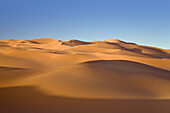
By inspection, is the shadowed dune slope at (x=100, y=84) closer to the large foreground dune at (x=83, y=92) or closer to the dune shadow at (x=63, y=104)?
the large foreground dune at (x=83, y=92)

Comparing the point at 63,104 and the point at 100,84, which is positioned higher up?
the point at 100,84

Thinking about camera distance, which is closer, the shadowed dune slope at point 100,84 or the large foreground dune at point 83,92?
the large foreground dune at point 83,92

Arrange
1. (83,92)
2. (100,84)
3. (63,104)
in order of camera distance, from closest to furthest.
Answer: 1. (63,104)
2. (83,92)
3. (100,84)

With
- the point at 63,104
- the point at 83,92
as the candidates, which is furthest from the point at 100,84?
the point at 63,104

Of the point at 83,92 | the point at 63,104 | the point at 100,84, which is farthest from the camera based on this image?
the point at 100,84

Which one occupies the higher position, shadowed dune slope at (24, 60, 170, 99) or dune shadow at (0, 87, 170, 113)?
shadowed dune slope at (24, 60, 170, 99)

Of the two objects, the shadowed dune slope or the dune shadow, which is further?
the shadowed dune slope

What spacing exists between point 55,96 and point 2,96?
734 mm

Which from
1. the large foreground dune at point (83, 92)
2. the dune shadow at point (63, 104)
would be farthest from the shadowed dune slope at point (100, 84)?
the dune shadow at point (63, 104)

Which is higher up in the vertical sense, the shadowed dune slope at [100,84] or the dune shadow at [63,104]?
the shadowed dune slope at [100,84]

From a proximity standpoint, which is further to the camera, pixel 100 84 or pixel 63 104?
pixel 100 84

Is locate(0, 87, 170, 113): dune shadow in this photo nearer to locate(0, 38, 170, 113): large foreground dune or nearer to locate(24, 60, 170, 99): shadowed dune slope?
locate(0, 38, 170, 113): large foreground dune

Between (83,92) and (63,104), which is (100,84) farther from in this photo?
(63,104)

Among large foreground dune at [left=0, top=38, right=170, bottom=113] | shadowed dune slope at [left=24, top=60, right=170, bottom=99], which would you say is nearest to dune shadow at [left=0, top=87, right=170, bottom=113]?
large foreground dune at [left=0, top=38, right=170, bottom=113]
